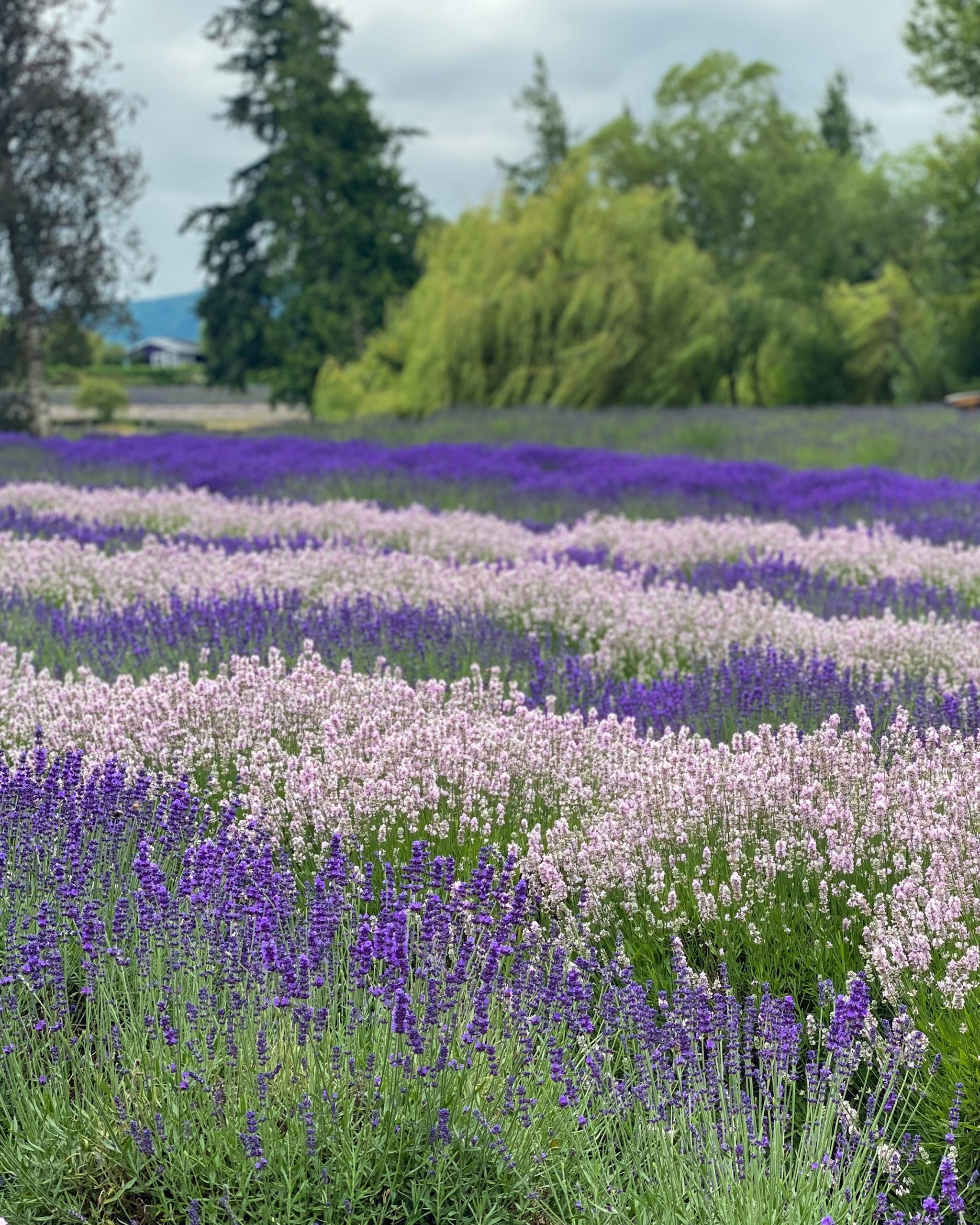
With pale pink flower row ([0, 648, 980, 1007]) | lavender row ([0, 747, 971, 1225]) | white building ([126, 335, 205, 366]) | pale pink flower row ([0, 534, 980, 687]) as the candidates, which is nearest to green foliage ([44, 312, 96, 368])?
pale pink flower row ([0, 534, 980, 687])

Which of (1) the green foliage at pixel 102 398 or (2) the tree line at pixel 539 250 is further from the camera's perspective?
(1) the green foliage at pixel 102 398

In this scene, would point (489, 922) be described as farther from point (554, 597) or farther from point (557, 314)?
point (557, 314)

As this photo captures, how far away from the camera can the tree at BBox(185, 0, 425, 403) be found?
39.1 m

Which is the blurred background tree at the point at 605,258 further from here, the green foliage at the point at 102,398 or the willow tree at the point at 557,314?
the green foliage at the point at 102,398

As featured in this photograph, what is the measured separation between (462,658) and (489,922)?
3538mm

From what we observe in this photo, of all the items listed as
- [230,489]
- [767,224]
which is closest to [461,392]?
[230,489]

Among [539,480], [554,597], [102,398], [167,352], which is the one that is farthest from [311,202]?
[167,352]

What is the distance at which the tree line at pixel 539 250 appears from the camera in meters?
24.2

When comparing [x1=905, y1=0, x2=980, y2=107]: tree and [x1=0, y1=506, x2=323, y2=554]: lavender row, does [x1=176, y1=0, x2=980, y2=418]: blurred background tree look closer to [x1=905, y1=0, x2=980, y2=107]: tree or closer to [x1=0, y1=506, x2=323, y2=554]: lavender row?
[x1=905, y1=0, x2=980, y2=107]: tree

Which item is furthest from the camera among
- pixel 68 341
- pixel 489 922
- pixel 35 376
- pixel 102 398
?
pixel 102 398

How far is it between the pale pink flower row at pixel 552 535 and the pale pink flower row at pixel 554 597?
2.34 ft

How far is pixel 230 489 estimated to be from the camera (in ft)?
46.5

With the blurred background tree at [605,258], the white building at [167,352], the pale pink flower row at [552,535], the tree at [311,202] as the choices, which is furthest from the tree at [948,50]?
the white building at [167,352]

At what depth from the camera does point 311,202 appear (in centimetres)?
3978
